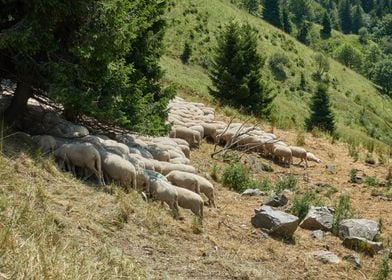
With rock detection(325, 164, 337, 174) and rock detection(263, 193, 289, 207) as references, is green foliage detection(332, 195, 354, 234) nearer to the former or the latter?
rock detection(263, 193, 289, 207)

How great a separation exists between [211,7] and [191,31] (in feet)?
26.2

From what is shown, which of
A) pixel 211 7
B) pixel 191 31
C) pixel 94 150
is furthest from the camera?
pixel 211 7

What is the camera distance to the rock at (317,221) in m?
9.57

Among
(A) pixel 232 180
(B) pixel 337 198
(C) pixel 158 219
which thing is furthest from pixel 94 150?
(B) pixel 337 198

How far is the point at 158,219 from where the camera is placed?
24.5ft

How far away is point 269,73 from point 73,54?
50.6 metres

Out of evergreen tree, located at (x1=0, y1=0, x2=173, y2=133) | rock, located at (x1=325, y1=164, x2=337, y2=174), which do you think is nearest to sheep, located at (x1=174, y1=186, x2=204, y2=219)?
evergreen tree, located at (x1=0, y1=0, x2=173, y2=133)

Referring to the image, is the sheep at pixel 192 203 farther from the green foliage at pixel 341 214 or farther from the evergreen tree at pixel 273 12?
the evergreen tree at pixel 273 12

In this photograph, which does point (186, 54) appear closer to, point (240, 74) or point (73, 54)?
point (240, 74)

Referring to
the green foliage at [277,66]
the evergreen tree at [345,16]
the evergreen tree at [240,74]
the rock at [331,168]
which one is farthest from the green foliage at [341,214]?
the evergreen tree at [345,16]

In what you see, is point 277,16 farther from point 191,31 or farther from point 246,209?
A: point 246,209

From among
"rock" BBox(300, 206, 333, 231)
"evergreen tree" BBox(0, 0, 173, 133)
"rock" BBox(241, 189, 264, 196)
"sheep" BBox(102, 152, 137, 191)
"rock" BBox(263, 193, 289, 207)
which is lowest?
"rock" BBox(241, 189, 264, 196)

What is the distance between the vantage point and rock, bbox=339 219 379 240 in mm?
9156

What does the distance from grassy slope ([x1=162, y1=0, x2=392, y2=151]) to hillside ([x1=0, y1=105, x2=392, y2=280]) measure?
105ft
